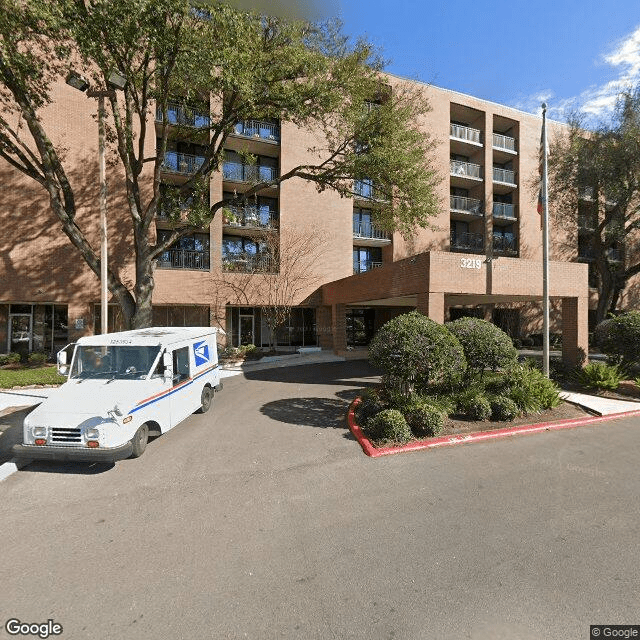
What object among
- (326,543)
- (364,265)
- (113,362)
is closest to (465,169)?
(364,265)

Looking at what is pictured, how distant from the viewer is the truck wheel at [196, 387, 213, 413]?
361 inches

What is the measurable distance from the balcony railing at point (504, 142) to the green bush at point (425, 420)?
2640 cm

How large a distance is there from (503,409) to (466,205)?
2185 centimetres

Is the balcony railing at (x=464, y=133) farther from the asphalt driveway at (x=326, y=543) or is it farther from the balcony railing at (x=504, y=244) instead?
the asphalt driveway at (x=326, y=543)

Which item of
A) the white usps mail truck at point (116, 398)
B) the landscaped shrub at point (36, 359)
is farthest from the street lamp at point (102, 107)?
the landscaped shrub at point (36, 359)

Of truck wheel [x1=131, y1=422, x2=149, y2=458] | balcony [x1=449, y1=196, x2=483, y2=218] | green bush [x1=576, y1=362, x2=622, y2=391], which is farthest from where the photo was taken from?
balcony [x1=449, y1=196, x2=483, y2=218]

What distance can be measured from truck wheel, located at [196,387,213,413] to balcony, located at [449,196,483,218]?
74.6 feet

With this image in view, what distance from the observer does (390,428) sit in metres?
6.84

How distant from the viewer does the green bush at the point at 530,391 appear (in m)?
8.62

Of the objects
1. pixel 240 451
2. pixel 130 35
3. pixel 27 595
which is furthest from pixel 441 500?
pixel 130 35

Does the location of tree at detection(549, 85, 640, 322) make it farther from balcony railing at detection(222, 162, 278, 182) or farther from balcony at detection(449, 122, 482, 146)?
balcony railing at detection(222, 162, 278, 182)

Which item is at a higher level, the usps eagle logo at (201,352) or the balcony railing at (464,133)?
the balcony railing at (464,133)

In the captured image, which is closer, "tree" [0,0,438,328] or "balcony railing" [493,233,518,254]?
"tree" [0,0,438,328]

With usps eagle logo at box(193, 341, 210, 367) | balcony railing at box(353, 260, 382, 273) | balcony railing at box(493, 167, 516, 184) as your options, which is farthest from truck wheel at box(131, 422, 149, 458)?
balcony railing at box(493, 167, 516, 184)
